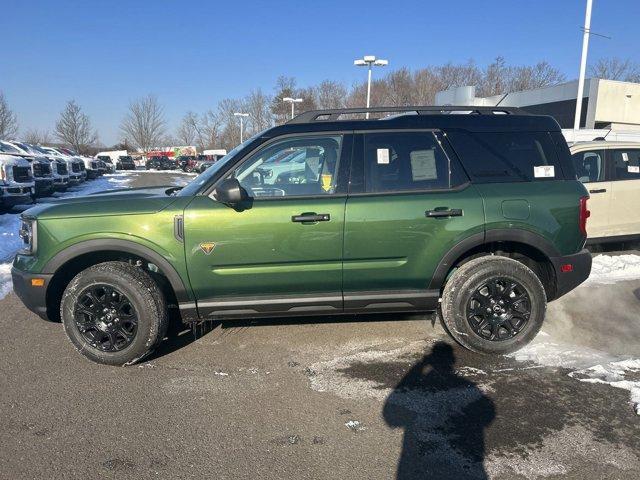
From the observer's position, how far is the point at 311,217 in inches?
144

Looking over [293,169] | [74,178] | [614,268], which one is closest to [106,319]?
[293,169]

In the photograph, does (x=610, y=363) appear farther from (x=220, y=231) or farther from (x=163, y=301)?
(x=163, y=301)

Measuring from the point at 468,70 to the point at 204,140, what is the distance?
170 feet

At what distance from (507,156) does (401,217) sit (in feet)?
3.81

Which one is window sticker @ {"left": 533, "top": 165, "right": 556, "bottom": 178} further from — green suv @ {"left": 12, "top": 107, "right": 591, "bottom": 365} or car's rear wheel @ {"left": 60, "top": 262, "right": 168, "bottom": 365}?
car's rear wheel @ {"left": 60, "top": 262, "right": 168, "bottom": 365}

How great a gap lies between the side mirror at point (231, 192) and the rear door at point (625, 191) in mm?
6024

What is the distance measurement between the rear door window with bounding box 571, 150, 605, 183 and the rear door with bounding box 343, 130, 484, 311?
4.07m

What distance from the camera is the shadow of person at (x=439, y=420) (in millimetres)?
2545

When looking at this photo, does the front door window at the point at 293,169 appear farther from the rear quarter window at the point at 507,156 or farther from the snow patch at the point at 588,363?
the snow patch at the point at 588,363

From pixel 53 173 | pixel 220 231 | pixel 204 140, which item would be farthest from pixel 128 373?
pixel 204 140

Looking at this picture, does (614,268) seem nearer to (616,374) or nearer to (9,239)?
(616,374)

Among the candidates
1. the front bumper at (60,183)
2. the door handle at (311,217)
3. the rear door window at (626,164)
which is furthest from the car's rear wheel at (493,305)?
the front bumper at (60,183)

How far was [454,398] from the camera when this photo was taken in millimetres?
3264

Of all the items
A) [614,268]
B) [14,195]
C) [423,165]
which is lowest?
[614,268]
